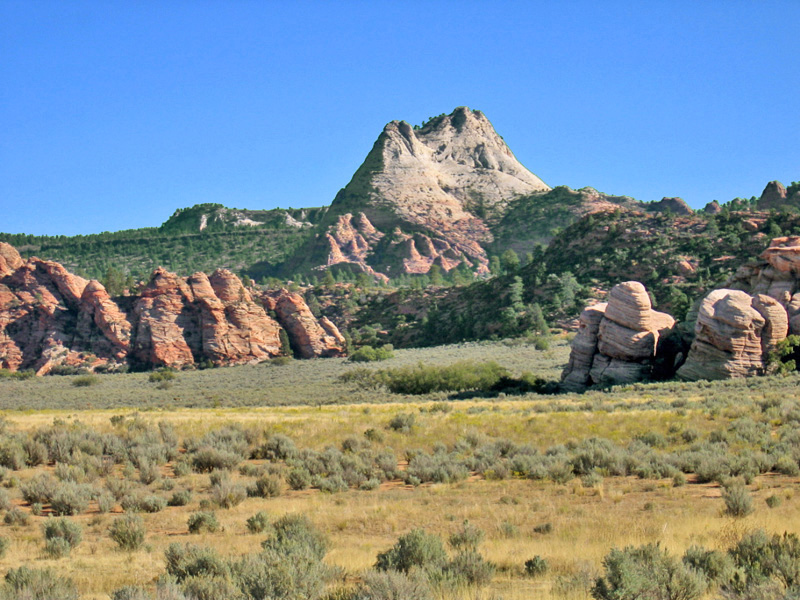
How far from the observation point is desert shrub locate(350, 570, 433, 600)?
21.4 ft

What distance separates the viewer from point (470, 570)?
805 centimetres

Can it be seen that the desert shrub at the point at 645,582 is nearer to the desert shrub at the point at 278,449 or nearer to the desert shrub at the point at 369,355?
the desert shrub at the point at 278,449

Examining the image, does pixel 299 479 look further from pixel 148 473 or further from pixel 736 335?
pixel 736 335

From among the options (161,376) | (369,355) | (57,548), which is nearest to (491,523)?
(57,548)

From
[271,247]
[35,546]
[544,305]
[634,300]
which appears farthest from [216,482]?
[271,247]

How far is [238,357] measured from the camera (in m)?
68.2

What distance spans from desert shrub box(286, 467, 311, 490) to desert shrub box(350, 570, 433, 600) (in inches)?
355

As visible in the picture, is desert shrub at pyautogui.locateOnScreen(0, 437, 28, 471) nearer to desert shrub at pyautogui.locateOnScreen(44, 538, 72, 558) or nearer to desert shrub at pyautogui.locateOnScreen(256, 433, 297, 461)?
desert shrub at pyautogui.locateOnScreen(256, 433, 297, 461)

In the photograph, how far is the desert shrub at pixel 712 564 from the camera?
7.23m

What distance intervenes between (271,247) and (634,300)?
12505 centimetres

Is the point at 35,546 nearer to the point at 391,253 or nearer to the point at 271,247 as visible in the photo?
the point at 391,253

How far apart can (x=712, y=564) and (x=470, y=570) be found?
2573 mm

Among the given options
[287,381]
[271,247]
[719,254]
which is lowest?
[287,381]

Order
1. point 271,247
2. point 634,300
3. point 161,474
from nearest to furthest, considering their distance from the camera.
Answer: point 161,474 → point 634,300 → point 271,247
